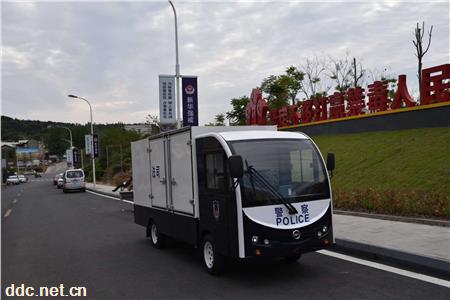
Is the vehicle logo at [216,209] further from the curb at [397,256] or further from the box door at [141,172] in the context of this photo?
the box door at [141,172]

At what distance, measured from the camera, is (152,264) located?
27.9 ft

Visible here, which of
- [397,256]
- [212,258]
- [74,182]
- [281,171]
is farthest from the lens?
[74,182]

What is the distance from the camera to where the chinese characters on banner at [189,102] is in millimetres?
18578

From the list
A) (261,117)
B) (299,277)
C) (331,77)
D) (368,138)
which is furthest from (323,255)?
(331,77)

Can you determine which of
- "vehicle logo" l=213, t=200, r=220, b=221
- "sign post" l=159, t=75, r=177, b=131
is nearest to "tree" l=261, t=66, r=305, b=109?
"sign post" l=159, t=75, r=177, b=131

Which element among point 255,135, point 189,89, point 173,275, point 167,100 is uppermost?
point 189,89

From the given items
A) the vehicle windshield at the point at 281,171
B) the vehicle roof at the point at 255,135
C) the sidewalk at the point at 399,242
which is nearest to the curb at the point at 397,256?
the sidewalk at the point at 399,242

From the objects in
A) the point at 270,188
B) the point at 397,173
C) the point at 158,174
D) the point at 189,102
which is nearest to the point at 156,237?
the point at 158,174

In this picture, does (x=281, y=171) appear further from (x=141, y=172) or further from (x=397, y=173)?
(x=397, y=173)

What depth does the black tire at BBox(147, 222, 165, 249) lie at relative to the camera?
9.93 metres

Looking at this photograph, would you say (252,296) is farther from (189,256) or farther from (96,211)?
(96,211)

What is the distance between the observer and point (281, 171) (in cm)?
691

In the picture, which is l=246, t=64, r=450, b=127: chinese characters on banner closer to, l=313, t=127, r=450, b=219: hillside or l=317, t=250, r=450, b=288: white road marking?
l=313, t=127, r=450, b=219: hillside

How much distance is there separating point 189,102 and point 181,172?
34.6 ft
